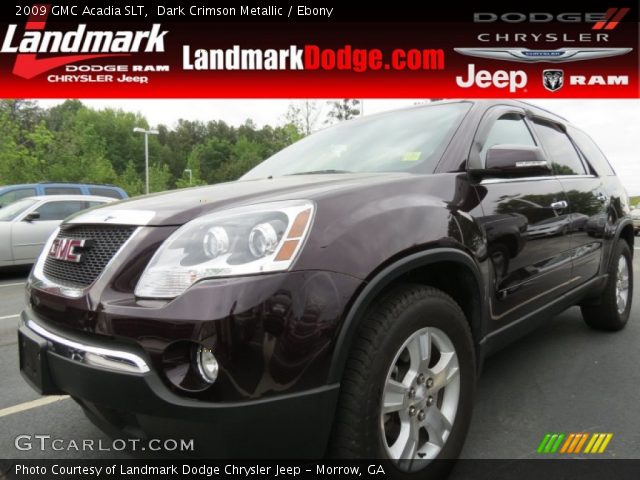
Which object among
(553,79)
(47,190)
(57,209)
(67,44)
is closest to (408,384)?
(553,79)

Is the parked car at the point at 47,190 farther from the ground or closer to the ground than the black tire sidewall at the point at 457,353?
farther from the ground

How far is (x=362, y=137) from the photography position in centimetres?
288

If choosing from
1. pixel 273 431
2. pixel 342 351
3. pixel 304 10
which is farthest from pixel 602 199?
pixel 304 10

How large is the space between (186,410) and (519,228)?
6.11ft

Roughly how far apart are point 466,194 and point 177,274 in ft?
4.46

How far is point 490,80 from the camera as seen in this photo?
26.0ft

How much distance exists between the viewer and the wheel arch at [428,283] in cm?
152

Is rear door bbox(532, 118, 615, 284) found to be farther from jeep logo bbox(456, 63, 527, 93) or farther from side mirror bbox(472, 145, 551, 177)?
jeep logo bbox(456, 63, 527, 93)

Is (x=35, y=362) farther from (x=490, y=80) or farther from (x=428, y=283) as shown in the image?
(x=490, y=80)

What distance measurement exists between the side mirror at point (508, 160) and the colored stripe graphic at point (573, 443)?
1346mm

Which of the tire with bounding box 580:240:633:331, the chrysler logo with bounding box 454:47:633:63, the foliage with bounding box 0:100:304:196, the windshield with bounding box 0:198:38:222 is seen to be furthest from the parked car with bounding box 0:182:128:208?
the foliage with bounding box 0:100:304:196

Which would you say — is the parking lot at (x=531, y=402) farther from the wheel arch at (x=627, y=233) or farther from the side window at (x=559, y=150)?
the side window at (x=559, y=150)

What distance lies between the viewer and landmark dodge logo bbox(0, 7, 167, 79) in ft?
27.5

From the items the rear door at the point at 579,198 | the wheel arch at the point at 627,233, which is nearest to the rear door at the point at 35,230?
the rear door at the point at 579,198
